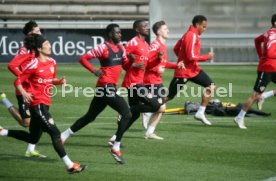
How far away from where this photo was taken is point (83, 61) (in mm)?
12156

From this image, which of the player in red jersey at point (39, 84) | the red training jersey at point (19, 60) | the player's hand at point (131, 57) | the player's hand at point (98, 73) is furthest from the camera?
the player's hand at point (131, 57)

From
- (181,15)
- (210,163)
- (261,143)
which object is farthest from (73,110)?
(181,15)

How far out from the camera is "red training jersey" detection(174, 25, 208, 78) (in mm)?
15500

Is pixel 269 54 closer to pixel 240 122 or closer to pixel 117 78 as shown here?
pixel 240 122

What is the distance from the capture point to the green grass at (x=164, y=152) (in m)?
10.8

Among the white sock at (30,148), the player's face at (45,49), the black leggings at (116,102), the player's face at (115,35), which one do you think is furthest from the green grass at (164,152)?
the player's face at (115,35)

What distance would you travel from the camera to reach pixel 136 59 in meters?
13.6

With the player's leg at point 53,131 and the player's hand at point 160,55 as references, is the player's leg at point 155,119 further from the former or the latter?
the player's leg at point 53,131

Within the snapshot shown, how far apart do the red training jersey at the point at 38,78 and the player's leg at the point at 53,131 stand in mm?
122

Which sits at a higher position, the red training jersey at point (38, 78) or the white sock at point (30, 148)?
the red training jersey at point (38, 78)

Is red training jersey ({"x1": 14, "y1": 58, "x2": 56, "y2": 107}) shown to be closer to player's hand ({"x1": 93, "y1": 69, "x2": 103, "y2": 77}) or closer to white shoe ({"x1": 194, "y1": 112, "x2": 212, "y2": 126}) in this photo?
player's hand ({"x1": 93, "y1": 69, "x2": 103, "y2": 77})

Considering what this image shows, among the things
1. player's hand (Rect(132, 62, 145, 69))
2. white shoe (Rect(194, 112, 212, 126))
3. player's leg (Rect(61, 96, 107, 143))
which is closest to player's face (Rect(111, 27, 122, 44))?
player's hand (Rect(132, 62, 145, 69))

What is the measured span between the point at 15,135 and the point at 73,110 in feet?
22.6

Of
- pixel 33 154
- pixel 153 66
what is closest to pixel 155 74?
pixel 153 66
